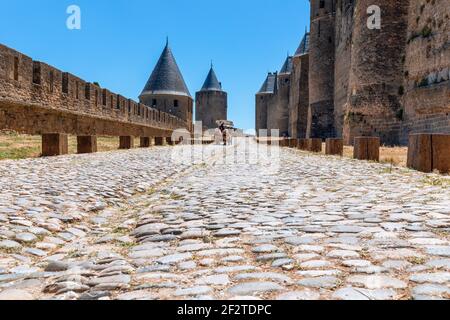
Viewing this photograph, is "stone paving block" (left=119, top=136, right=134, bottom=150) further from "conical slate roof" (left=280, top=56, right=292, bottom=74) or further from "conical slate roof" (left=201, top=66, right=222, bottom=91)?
"conical slate roof" (left=201, top=66, right=222, bottom=91)

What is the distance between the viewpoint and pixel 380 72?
69.1 feet

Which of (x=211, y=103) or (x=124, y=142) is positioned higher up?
(x=211, y=103)

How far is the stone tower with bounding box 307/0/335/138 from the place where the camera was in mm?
33094

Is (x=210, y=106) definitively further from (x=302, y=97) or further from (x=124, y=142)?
(x=124, y=142)

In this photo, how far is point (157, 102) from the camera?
5194 cm

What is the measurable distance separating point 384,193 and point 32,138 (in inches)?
432

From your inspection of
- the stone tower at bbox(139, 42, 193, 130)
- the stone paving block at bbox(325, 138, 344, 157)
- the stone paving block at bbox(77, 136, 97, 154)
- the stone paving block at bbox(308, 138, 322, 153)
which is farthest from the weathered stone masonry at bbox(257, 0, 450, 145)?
the stone tower at bbox(139, 42, 193, 130)

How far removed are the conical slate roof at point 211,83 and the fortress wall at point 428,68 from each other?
57593 millimetres

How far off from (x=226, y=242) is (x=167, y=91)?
49.5 meters

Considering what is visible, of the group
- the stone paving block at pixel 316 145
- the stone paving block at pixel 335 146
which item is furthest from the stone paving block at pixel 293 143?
the stone paving block at pixel 335 146

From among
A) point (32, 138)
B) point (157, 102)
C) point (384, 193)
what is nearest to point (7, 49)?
point (32, 138)

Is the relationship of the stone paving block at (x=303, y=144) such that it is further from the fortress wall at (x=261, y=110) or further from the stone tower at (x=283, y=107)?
the fortress wall at (x=261, y=110)

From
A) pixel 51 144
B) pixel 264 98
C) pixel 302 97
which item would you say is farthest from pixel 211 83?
pixel 51 144
